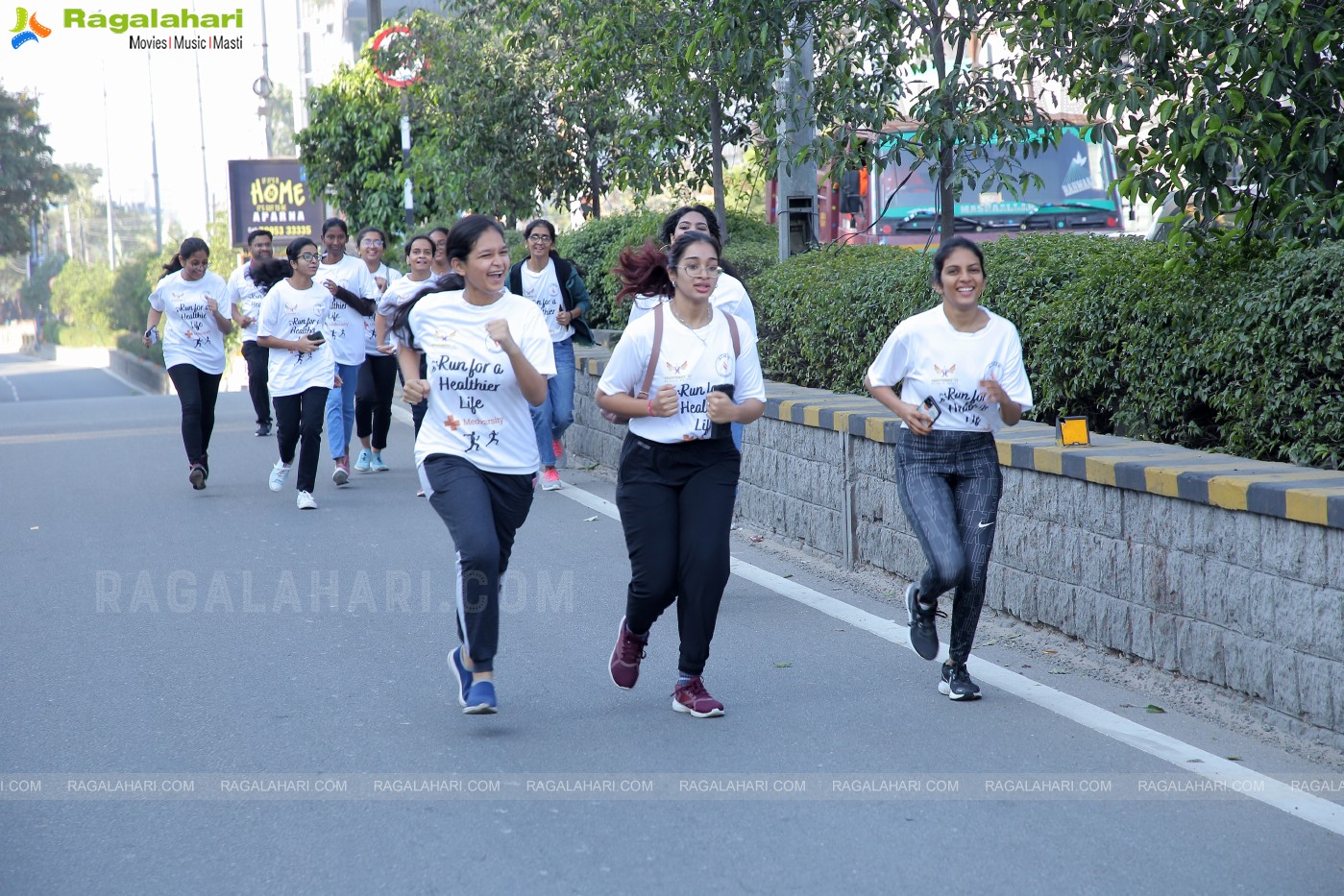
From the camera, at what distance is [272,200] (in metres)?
36.4

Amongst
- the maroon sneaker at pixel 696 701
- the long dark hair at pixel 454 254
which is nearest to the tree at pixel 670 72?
the long dark hair at pixel 454 254

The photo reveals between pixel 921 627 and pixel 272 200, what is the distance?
3260 centimetres

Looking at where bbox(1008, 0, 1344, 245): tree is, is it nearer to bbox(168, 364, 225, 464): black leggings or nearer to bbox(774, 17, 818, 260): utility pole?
bbox(774, 17, 818, 260): utility pole

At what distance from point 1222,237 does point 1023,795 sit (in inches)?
132

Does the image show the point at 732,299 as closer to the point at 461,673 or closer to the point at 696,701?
the point at 696,701

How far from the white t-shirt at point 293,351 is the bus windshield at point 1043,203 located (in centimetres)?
735

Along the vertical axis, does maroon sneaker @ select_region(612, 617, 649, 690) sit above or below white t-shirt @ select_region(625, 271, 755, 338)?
below

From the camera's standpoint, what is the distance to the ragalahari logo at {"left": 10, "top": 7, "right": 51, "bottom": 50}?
88.3 feet

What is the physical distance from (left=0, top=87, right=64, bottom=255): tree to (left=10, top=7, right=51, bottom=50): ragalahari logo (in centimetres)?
1925

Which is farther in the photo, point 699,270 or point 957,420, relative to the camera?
point 957,420

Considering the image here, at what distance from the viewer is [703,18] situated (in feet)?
38.6

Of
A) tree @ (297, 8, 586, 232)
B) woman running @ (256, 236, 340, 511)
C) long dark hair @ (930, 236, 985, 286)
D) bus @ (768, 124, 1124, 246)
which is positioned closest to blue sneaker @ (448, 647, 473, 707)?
long dark hair @ (930, 236, 985, 286)

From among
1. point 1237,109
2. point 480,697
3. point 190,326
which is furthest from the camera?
point 190,326

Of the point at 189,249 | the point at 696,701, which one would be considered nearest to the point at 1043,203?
the point at 189,249
